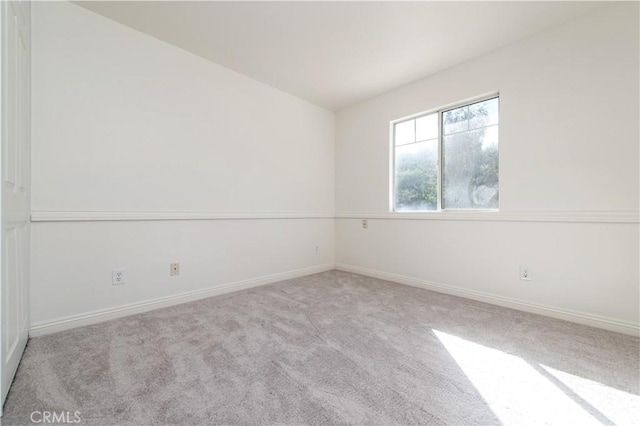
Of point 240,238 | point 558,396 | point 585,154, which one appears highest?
point 585,154

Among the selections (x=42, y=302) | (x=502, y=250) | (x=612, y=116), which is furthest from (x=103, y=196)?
(x=612, y=116)

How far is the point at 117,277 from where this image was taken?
215cm

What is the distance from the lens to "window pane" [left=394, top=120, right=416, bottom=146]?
10.7 ft

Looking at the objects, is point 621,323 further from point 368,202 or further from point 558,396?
point 368,202

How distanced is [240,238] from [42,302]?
1569 mm

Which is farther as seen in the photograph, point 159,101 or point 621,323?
point 159,101

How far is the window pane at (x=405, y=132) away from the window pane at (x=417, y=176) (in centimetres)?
7

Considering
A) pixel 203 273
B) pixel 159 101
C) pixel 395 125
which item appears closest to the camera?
pixel 159 101

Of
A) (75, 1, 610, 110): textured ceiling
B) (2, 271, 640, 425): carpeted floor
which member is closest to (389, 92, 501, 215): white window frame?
(75, 1, 610, 110): textured ceiling

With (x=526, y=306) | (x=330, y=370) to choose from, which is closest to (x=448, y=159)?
(x=526, y=306)

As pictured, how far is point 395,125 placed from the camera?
11.3ft

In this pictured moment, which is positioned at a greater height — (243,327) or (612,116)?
(612,116)

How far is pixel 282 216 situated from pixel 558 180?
2.74 m

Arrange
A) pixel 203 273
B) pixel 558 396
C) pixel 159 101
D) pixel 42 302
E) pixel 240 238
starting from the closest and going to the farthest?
1. pixel 558 396
2. pixel 42 302
3. pixel 159 101
4. pixel 203 273
5. pixel 240 238
